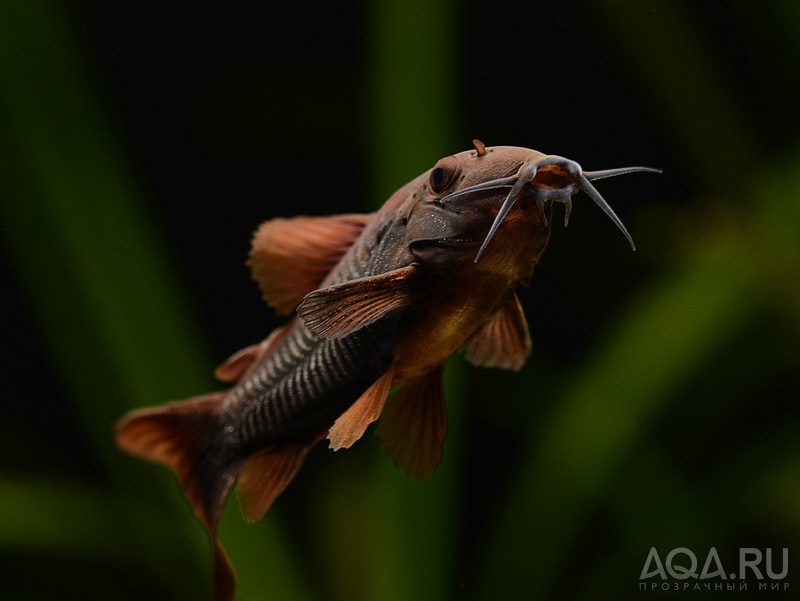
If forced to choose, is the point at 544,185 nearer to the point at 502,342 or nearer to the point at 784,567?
the point at 502,342

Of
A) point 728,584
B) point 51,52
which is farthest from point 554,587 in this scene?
point 51,52

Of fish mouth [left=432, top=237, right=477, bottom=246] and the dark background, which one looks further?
the dark background

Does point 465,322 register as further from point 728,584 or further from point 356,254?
point 728,584

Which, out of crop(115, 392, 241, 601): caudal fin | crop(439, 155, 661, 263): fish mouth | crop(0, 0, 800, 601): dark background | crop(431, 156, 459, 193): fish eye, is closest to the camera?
crop(439, 155, 661, 263): fish mouth

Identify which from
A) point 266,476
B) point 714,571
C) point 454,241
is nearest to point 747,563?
point 714,571

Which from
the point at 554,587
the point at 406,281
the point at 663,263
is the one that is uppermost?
the point at 406,281

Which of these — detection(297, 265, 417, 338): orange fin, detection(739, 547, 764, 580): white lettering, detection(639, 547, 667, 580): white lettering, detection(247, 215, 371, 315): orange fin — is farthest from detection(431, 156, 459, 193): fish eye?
detection(739, 547, 764, 580): white lettering

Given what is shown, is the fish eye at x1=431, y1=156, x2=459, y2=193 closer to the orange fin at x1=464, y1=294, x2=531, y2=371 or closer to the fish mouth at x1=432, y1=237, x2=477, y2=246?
the fish mouth at x1=432, y1=237, x2=477, y2=246
